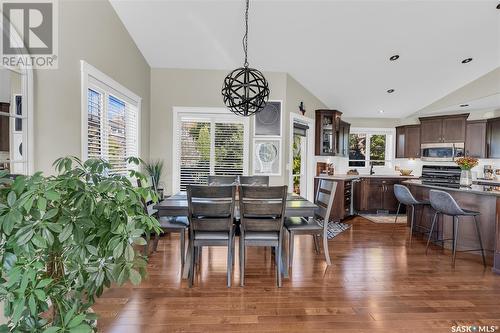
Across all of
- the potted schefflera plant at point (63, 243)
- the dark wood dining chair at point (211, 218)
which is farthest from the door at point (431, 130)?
the potted schefflera plant at point (63, 243)

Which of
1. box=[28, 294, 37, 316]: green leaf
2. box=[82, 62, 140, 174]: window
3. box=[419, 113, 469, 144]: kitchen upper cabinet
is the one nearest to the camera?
box=[28, 294, 37, 316]: green leaf

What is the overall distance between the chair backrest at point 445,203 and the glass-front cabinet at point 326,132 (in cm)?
258

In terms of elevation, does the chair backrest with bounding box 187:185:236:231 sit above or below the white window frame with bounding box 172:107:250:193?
below

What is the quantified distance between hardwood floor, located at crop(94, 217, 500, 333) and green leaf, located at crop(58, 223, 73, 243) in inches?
52.4

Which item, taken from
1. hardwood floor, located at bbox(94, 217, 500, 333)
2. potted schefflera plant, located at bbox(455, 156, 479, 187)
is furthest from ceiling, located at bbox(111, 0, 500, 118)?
hardwood floor, located at bbox(94, 217, 500, 333)

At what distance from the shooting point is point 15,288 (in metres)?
1.12

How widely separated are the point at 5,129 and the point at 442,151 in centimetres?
763

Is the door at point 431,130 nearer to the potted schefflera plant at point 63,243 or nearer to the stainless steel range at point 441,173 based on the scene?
the stainless steel range at point 441,173

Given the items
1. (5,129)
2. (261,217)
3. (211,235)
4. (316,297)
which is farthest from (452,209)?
(5,129)

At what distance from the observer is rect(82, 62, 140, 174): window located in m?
3.17

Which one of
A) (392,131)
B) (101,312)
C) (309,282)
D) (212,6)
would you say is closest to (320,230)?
(309,282)

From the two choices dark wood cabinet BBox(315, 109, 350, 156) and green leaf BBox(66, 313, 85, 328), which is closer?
green leaf BBox(66, 313, 85, 328)

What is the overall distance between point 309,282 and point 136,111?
363 cm

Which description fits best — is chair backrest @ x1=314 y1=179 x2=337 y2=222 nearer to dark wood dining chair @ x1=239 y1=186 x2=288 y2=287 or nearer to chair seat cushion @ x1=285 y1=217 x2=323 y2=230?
chair seat cushion @ x1=285 y1=217 x2=323 y2=230
